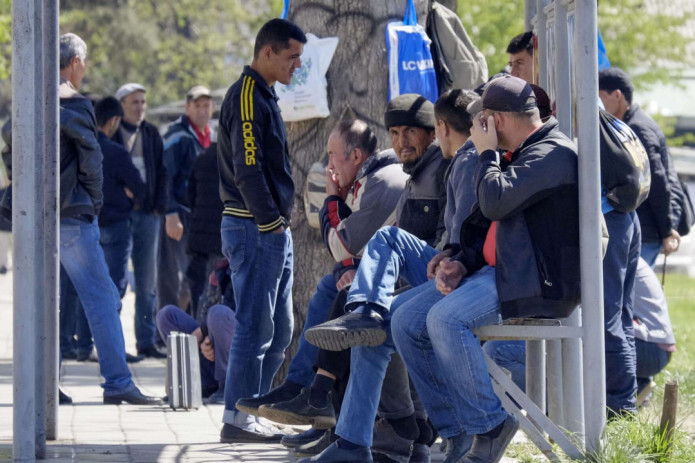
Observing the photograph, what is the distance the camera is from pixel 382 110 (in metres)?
7.62

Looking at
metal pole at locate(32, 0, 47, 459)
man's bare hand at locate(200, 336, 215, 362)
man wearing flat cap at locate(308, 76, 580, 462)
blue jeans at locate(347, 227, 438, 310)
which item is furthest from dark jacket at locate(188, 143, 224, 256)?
man wearing flat cap at locate(308, 76, 580, 462)

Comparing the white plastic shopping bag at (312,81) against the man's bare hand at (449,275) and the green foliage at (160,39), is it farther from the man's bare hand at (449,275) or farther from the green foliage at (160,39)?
the green foliage at (160,39)

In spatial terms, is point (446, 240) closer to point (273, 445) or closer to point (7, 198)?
point (273, 445)

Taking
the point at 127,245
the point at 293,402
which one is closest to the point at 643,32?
the point at 127,245

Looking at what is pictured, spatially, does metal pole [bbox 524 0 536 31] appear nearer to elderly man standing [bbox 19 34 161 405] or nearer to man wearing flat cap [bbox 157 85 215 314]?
elderly man standing [bbox 19 34 161 405]

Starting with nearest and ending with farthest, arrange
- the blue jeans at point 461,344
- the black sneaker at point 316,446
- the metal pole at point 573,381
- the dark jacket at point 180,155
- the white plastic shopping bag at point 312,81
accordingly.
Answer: the blue jeans at point 461,344
the metal pole at point 573,381
the black sneaker at point 316,446
the white plastic shopping bag at point 312,81
the dark jacket at point 180,155

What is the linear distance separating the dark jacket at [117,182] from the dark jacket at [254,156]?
365 cm

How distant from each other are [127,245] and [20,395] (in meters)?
5.23

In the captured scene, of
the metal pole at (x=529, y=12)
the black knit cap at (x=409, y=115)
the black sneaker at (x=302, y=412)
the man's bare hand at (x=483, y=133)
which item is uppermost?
the metal pole at (x=529, y=12)

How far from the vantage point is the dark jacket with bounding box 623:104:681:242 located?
26.4 ft

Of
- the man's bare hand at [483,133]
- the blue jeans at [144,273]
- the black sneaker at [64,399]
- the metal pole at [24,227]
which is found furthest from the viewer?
the blue jeans at [144,273]

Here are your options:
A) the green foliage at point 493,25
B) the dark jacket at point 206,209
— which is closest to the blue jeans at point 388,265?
the dark jacket at point 206,209

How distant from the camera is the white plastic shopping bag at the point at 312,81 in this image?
7.62 m

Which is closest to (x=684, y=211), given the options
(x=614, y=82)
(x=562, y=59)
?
(x=614, y=82)
